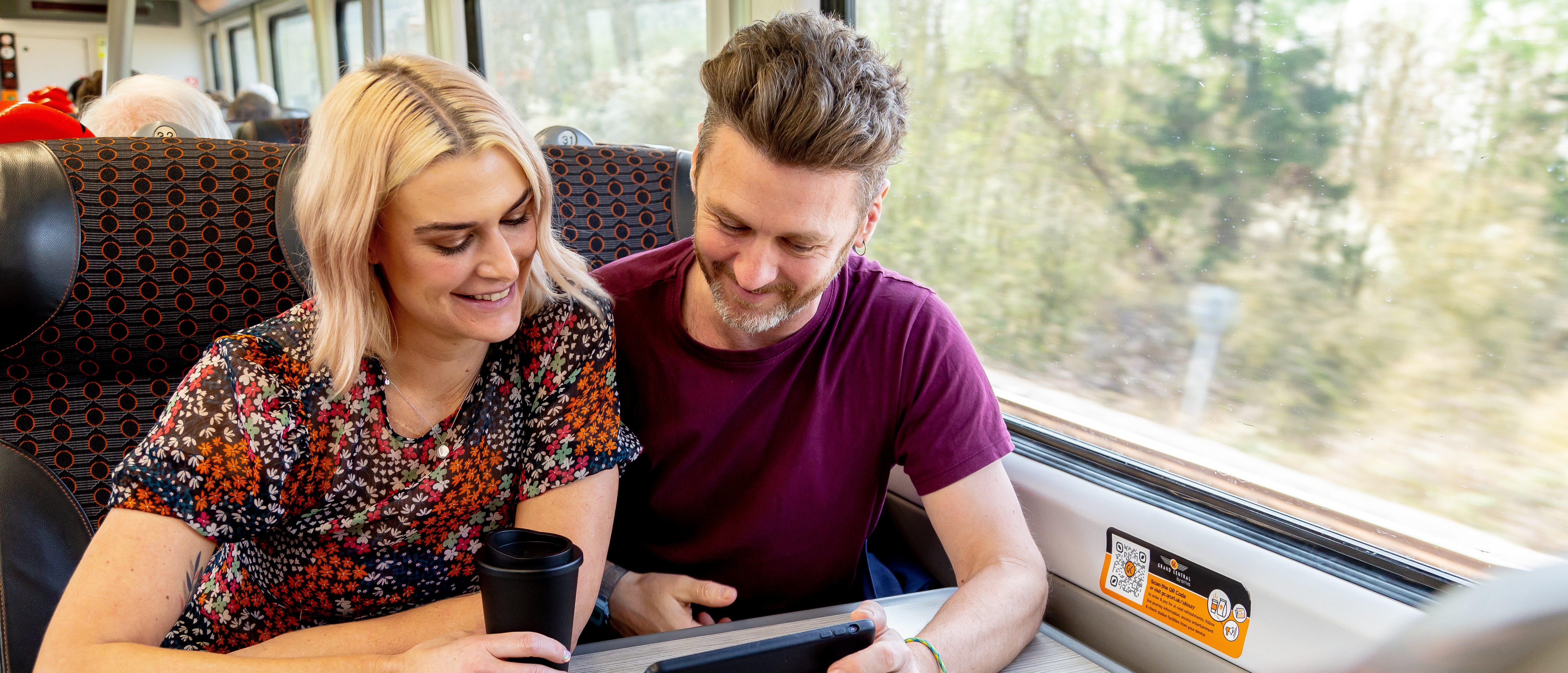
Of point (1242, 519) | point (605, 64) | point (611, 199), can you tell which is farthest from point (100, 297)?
point (605, 64)

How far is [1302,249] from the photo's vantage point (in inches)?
51.8

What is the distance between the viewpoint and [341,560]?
4.13 feet

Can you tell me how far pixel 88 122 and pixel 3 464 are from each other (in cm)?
223

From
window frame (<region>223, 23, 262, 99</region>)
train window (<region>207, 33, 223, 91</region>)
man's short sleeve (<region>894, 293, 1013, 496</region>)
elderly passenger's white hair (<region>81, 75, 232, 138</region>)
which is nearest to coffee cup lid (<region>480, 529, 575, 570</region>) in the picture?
man's short sleeve (<region>894, 293, 1013, 496</region>)

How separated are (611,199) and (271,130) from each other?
3.89 meters

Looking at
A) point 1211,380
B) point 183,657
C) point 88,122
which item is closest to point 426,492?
point 183,657

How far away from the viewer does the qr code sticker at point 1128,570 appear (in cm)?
143

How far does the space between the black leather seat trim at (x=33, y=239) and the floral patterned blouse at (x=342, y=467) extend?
35cm

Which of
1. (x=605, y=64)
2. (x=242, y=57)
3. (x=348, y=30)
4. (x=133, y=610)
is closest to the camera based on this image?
(x=133, y=610)

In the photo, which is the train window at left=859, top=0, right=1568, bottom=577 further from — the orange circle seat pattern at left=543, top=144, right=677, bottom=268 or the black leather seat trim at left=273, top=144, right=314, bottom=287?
the black leather seat trim at left=273, top=144, right=314, bottom=287

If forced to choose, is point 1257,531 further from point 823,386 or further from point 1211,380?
point 823,386

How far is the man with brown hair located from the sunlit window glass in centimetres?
810

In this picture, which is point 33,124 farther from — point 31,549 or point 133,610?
point 133,610

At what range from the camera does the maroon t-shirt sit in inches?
56.5
